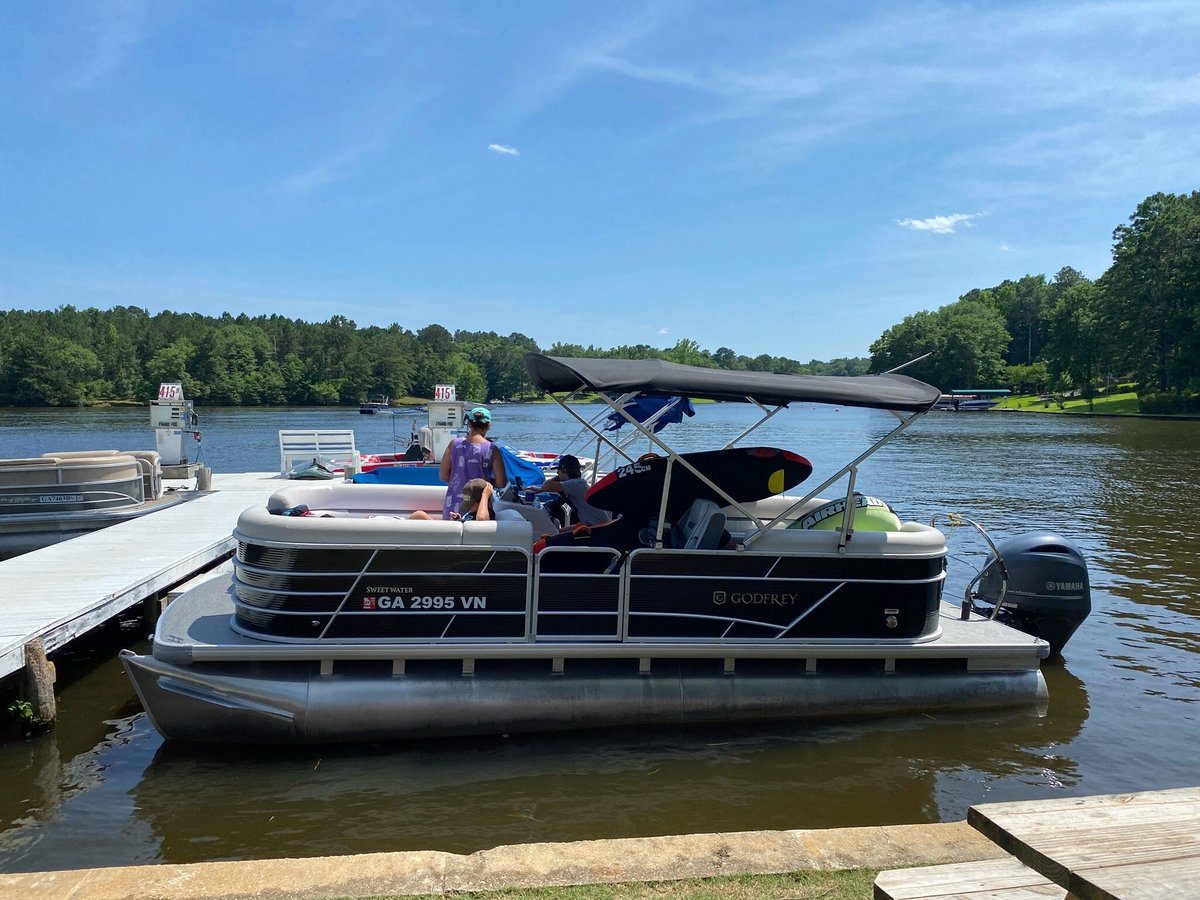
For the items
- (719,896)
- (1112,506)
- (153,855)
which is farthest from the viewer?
(1112,506)

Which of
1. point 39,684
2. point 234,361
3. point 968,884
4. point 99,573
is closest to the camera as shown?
point 968,884

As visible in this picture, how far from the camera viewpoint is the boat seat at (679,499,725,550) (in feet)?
20.5

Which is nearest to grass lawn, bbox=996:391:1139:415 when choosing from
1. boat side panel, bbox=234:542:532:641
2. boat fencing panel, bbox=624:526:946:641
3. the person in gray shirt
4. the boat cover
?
the boat cover

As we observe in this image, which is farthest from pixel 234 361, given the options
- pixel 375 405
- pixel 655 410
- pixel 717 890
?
pixel 717 890

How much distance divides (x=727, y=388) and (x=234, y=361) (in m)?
121

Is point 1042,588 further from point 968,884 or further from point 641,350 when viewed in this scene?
point 641,350

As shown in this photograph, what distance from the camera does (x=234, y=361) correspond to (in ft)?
379

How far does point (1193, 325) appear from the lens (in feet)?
201

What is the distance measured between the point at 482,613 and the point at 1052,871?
416 cm

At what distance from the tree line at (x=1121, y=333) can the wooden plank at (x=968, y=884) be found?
7011cm

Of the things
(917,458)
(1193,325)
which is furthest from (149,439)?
(1193,325)

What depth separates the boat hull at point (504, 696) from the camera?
223 inches

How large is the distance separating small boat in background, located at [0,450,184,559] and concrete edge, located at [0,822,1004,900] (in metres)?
9.75

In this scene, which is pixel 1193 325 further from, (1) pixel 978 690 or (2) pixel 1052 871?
(2) pixel 1052 871
